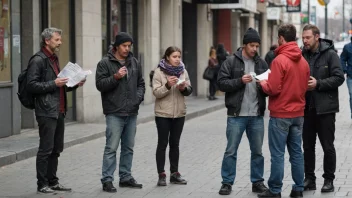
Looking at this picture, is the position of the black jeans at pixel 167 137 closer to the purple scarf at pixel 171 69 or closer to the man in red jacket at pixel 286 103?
the purple scarf at pixel 171 69

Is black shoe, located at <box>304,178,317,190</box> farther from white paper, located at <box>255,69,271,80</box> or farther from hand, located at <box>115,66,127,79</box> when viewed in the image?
hand, located at <box>115,66,127,79</box>

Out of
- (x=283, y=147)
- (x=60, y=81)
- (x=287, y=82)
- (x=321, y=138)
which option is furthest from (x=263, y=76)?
(x=60, y=81)

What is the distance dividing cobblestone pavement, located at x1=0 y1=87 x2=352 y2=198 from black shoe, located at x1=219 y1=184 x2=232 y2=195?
61 mm

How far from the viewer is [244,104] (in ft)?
29.7

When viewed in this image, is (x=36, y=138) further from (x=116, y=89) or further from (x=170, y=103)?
(x=116, y=89)

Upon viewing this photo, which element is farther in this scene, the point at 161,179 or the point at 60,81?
the point at 161,179

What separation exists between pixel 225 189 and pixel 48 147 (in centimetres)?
204

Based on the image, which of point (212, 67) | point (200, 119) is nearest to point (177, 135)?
point (200, 119)

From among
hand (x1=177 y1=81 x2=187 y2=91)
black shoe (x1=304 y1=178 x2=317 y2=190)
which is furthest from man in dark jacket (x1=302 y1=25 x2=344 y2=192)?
hand (x1=177 y1=81 x2=187 y2=91)

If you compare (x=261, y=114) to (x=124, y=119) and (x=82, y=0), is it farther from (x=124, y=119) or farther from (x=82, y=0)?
(x=82, y=0)

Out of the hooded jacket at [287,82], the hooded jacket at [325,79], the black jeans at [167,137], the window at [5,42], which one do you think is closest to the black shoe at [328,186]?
the hooded jacket at [325,79]

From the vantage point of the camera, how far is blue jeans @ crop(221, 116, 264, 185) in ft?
30.0

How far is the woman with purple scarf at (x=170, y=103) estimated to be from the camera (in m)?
9.82

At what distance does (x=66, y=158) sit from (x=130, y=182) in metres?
3.09
